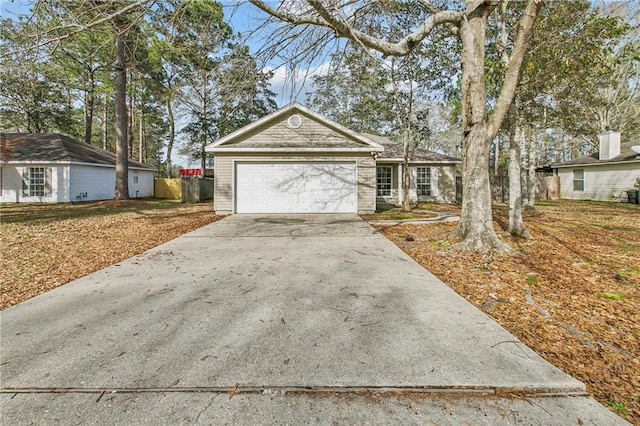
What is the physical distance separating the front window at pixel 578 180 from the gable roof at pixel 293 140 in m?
17.3

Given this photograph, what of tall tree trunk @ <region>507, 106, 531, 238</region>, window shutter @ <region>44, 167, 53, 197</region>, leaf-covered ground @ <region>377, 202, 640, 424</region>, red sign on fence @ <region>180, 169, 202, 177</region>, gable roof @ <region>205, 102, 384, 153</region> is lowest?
leaf-covered ground @ <region>377, 202, 640, 424</region>

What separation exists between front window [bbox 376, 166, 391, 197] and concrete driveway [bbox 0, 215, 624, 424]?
13.8m

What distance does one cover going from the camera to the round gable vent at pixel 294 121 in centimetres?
1238

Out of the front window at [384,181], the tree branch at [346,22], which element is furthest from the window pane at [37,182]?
the front window at [384,181]

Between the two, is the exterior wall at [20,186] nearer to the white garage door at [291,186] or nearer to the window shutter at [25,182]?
the window shutter at [25,182]

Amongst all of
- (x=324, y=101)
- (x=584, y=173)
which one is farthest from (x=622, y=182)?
(x=324, y=101)

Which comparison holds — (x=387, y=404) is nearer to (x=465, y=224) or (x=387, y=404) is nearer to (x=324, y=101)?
(x=465, y=224)

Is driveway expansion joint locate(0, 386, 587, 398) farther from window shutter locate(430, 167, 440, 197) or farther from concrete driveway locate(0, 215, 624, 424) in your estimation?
window shutter locate(430, 167, 440, 197)

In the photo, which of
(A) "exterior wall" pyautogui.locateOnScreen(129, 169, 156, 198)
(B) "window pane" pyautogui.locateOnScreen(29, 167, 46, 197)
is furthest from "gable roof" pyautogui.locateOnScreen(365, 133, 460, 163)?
(B) "window pane" pyautogui.locateOnScreen(29, 167, 46, 197)

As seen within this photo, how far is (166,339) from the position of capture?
108 inches

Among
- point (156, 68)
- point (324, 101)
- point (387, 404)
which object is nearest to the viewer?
point (387, 404)

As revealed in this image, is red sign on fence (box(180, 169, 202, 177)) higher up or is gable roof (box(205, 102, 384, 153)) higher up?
red sign on fence (box(180, 169, 202, 177))

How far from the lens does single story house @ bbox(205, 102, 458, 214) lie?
11883mm

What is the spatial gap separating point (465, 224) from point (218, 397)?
5841 mm
